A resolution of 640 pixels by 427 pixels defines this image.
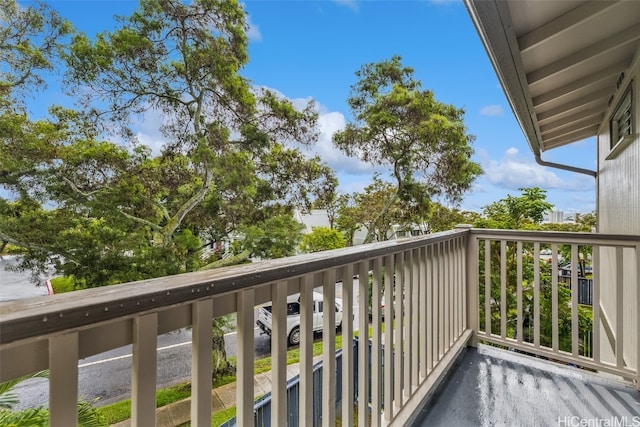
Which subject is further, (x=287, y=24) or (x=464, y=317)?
(x=287, y=24)

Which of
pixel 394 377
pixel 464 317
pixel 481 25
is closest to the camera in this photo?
pixel 481 25

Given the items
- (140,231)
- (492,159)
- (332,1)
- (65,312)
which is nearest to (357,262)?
(65,312)

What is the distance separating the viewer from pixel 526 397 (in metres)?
1.90

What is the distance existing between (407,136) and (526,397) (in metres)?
8.62

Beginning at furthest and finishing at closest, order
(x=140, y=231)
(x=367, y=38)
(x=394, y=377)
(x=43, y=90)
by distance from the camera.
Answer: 1. (x=367, y=38)
2. (x=140, y=231)
3. (x=43, y=90)
4. (x=394, y=377)

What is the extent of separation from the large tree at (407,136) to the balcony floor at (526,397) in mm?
7672

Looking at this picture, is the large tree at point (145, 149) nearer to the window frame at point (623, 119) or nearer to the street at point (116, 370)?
the street at point (116, 370)

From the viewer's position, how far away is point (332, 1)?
7125 millimetres

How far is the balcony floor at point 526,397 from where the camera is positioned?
170 cm

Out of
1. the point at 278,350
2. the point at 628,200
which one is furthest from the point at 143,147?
the point at 628,200

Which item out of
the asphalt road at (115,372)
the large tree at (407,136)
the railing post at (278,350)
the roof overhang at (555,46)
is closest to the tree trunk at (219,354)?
the asphalt road at (115,372)

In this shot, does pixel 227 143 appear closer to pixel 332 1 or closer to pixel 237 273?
pixel 332 1

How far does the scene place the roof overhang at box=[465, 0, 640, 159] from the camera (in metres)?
1.39

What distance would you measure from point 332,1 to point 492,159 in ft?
23.0
